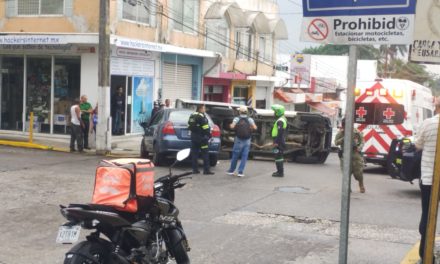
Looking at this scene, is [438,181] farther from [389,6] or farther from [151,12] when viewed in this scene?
[151,12]

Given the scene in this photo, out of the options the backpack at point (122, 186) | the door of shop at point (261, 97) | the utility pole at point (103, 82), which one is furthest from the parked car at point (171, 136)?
the door of shop at point (261, 97)

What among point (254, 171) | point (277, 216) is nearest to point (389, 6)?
point (277, 216)

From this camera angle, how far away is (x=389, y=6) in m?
4.25

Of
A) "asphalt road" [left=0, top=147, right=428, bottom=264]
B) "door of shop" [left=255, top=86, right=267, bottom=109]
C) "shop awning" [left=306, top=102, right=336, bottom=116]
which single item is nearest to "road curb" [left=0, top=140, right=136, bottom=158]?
"asphalt road" [left=0, top=147, right=428, bottom=264]

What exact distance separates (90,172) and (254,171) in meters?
4.13

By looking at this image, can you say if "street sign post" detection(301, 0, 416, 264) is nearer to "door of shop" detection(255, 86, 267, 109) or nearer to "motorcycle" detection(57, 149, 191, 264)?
"motorcycle" detection(57, 149, 191, 264)

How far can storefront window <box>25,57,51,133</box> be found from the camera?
2116 centimetres

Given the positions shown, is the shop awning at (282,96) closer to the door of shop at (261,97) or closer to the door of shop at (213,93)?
the door of shop at (261,97)

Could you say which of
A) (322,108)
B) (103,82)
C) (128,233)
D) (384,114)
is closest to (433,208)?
(128,233)

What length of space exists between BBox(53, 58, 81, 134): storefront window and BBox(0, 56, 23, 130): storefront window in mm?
1652

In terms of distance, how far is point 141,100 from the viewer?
22688 mm

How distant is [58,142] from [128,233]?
51.2 ft

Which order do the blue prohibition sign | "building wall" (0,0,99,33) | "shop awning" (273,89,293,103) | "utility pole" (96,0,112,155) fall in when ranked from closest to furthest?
1. the blue prohibition sign
2. "utility pole" (96,0,112,155)
3. "building wall" (0,0,99,33)
4. "shop awning" (273,89,293,103)

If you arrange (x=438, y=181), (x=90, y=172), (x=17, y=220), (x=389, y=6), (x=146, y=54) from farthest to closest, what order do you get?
1. (x=146, y=54)
2. (x=90, y=172)
3. (x=17, y=220)
4. (x=438, y=181)
5. (x=389, y=6)
